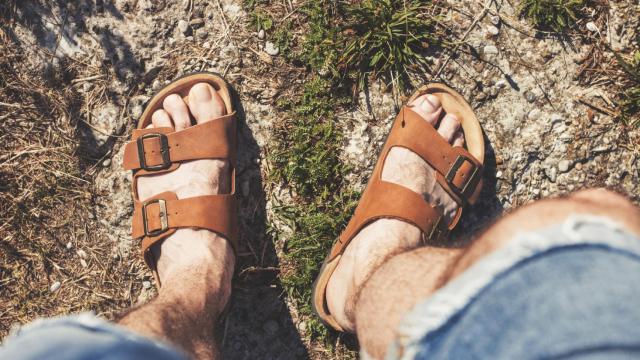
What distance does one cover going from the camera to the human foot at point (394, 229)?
7.91 ft

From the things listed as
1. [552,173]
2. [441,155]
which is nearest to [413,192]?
[441,155]

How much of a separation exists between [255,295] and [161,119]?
A: 996 millimetres

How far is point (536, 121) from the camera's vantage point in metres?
2.66

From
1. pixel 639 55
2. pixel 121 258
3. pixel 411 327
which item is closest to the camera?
pixel 411 327

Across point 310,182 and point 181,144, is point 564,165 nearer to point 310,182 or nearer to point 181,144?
point 310,182

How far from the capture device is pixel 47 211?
2762 mm

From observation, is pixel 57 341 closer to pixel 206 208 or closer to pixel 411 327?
pixel 411 327

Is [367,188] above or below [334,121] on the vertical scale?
below

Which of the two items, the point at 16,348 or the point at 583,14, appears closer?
the point at 16,348

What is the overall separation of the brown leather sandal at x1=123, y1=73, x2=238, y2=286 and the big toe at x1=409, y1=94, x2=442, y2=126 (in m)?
0.90

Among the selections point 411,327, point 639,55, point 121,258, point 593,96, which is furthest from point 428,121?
point 121,258

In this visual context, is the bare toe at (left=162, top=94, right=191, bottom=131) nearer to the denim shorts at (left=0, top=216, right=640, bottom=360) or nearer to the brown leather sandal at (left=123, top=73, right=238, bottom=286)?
the brown leather sandal at (left=123, top=73, right=238, bottom=286)

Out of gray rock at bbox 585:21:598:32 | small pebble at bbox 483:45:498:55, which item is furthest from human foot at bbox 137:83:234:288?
gray rock at bbox 585:21:598:32

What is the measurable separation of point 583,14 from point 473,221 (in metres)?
1.13
